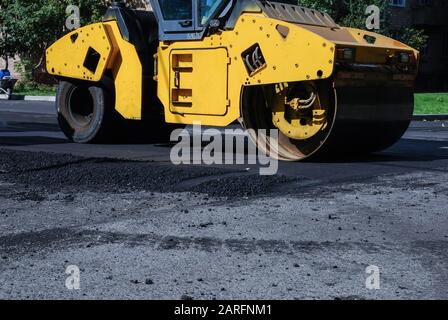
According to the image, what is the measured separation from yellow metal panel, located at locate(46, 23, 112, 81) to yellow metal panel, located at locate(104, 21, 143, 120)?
122 mm

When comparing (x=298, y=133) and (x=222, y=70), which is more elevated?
(x=222, y=70)

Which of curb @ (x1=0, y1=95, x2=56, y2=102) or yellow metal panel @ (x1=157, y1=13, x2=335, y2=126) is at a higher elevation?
yellow metal panel @ (x1=157, y1=13, x2=335, y2=126)

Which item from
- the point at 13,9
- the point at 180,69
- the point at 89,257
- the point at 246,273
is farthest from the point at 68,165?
the point at 13,9

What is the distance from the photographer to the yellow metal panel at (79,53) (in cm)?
1052

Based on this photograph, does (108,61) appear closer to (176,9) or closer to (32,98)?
(176,9)

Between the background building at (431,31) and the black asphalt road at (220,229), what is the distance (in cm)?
3075

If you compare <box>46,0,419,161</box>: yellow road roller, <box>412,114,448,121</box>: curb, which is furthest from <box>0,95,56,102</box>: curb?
<box>46,0,419,161</box>: yellow road roller

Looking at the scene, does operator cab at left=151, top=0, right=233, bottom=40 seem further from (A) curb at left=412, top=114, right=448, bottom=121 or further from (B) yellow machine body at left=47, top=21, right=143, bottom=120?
(A) curb at left=412, top=114, right=448, bottom=121

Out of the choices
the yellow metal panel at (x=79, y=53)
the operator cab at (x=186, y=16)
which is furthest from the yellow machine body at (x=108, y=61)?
the operator cab at (x=186, y=16)

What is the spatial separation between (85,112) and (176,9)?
2619 mm

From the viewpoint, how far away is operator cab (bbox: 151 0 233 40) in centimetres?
933

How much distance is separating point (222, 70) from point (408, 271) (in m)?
5.35

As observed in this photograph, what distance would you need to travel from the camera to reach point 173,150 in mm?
10273
